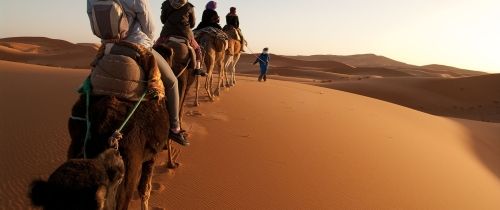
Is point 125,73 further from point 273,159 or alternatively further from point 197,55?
point 197,55

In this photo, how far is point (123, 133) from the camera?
10.6 ft

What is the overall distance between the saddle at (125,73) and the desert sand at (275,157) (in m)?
1.78

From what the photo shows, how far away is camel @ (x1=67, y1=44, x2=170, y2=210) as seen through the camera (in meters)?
3.01

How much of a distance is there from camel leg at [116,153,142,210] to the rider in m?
1.11

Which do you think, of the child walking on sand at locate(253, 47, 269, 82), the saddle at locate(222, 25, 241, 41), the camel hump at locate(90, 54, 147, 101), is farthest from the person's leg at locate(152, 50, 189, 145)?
the child walking on sand at locate(253, 47, 269, 82)

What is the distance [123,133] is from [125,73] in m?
0.56

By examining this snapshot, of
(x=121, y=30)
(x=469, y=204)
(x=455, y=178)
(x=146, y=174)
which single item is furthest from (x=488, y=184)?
(x=121, y=30)

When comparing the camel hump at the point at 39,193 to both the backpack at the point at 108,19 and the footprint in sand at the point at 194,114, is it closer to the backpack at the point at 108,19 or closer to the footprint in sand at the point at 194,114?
the backpack at the point at 108,19

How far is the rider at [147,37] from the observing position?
13.6ft

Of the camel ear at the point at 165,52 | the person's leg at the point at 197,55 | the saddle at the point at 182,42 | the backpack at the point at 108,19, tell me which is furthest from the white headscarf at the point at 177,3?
the backpack at the point at 108,19

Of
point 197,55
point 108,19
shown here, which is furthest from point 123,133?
point 197,55

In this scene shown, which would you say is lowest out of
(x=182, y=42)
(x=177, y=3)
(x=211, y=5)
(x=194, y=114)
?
(x=194, y=114)

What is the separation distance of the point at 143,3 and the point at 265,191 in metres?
2.92

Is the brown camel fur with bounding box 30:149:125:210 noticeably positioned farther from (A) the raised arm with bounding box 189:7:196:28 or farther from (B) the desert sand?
(A) the raised arm with bounding box 189:7:196:28
